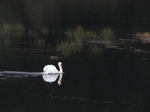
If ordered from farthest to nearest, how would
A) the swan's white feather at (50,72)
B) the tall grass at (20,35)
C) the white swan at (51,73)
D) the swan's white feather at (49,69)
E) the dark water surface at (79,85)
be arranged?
the tall grass at (20,35)
the swan's white feather at (49,69)
the swan's white feather at (50,72)
the white swan at (51,73)
the dark water surface at (79,85)

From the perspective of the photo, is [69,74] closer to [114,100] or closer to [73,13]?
[114,100]

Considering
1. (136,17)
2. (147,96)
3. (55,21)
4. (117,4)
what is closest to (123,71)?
(147,96)

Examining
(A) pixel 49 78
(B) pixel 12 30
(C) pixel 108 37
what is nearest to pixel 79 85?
(A) pixel 49 78

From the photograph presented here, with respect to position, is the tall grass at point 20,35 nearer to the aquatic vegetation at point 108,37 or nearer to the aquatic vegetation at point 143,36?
the aquatic vegetation at point 108,37

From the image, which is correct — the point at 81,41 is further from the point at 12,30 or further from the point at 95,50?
the point at 12,30

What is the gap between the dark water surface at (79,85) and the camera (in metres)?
24.1

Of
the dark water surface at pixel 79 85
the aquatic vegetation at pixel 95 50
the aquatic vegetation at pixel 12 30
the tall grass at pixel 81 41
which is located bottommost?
the dark water surface at pixel 79 85

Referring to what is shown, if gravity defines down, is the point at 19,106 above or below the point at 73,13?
below

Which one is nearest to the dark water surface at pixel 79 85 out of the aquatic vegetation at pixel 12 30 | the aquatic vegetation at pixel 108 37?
the aquatic vegetation at pixel 108 37

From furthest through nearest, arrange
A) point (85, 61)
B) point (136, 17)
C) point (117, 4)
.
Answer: point (117, 4)
point (136, 17)
point (85, 61)

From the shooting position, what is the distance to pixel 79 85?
1087 inches

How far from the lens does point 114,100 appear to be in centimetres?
2531

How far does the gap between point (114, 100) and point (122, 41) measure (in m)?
17.0

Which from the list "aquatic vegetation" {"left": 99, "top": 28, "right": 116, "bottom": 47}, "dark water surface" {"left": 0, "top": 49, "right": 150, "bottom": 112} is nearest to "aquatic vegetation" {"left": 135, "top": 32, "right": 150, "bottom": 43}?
"aquatic vegetation" {"left": 99, "top": 28, "right": 116, "bottom": 47}
